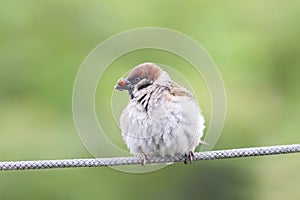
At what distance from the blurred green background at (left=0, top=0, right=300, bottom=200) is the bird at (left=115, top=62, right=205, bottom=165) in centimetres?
128

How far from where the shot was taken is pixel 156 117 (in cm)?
263

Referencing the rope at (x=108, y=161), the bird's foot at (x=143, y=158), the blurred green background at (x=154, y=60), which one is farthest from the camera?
the blurred green background at (x=154, y=60)

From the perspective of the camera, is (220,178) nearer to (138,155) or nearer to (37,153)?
(37,153)

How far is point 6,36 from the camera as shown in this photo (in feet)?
14.3

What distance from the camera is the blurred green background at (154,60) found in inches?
163

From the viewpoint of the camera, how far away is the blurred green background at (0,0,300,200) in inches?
163

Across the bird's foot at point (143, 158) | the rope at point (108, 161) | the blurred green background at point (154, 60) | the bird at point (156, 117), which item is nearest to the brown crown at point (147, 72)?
the bird at point (156, 117)

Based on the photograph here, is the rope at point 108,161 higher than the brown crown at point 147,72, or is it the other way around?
the brown crown at point 147,72

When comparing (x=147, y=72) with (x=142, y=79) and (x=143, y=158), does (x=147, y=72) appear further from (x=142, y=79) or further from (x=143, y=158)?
(x=143, y=158)

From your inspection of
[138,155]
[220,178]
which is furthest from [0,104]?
[138,155]

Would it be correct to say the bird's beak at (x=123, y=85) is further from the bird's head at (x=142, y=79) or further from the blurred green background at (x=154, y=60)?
the blurred green background at (x=154, y=60)

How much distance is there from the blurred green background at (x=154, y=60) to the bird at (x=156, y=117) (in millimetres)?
1282

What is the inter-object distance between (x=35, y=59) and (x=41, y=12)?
0.26 m

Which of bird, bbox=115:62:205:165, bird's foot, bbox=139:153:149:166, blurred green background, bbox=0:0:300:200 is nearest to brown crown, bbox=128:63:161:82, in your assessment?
bird, bbox=115:62:205:165
